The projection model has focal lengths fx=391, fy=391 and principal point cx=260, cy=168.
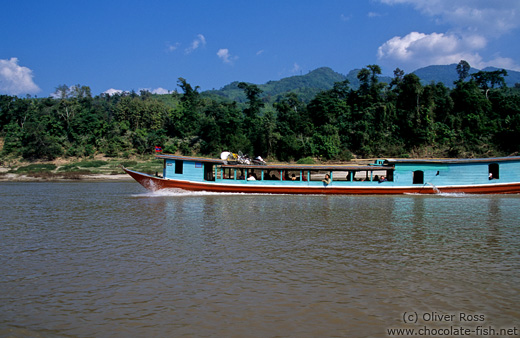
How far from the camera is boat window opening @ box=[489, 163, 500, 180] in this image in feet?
76.9

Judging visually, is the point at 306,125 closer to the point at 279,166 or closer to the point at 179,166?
the point at 279,166

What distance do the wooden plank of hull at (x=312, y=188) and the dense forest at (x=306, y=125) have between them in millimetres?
20669

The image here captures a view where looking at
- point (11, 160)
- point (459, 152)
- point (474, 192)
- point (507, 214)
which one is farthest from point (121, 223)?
point (11, 160)

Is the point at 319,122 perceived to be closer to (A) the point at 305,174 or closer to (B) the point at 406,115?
(B) the point at 406,115

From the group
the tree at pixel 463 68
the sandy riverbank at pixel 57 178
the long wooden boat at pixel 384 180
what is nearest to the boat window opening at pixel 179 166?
the long wooden boat at pixel 384 180

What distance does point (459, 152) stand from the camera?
139ft

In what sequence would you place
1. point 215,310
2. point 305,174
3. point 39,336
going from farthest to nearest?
point 305,174 → point 215,310 → point 39,336

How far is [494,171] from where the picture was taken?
23.8 m

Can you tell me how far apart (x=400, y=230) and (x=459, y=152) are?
117 feet

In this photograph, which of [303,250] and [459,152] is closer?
[303,250]

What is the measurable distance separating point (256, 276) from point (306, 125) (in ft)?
143

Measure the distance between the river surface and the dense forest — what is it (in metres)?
33.4

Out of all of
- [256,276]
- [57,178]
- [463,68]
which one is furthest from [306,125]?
[256,276]

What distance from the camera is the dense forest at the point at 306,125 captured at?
44.5m
